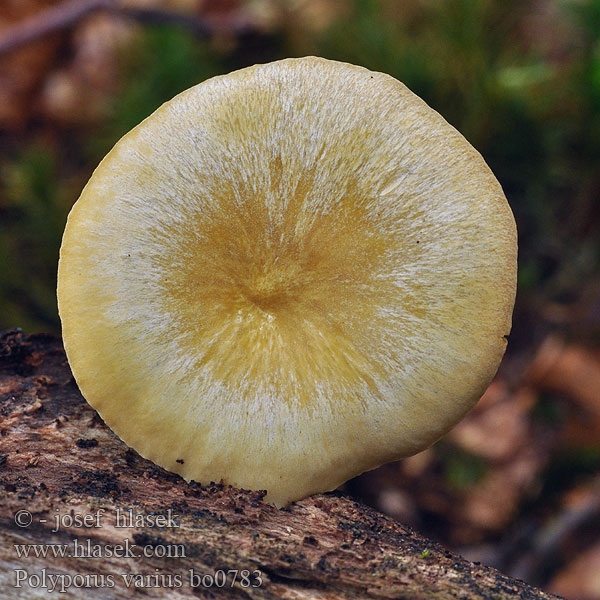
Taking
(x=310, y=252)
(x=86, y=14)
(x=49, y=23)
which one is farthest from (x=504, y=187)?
(x=49, y=23)

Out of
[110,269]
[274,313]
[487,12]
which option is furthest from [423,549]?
[487,12]

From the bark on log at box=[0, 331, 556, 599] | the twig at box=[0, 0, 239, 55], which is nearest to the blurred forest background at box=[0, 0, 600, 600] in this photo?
the twig at box=[0, 0, 239, 55]

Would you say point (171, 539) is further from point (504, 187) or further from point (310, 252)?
point (504, 187)

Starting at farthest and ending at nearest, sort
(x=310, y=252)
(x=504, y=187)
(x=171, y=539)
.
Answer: (x=504, y=187) → (x=310, y=252) → (x=171, y=539)

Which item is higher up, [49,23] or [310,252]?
[49,23]

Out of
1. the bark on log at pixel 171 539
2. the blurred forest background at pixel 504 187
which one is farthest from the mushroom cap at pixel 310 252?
the blurred forest background at pixel 504 187

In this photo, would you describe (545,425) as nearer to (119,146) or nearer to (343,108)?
(343,108)

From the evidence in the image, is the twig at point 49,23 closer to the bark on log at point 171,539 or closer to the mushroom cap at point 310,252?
the mushroom cap at point 310,252
